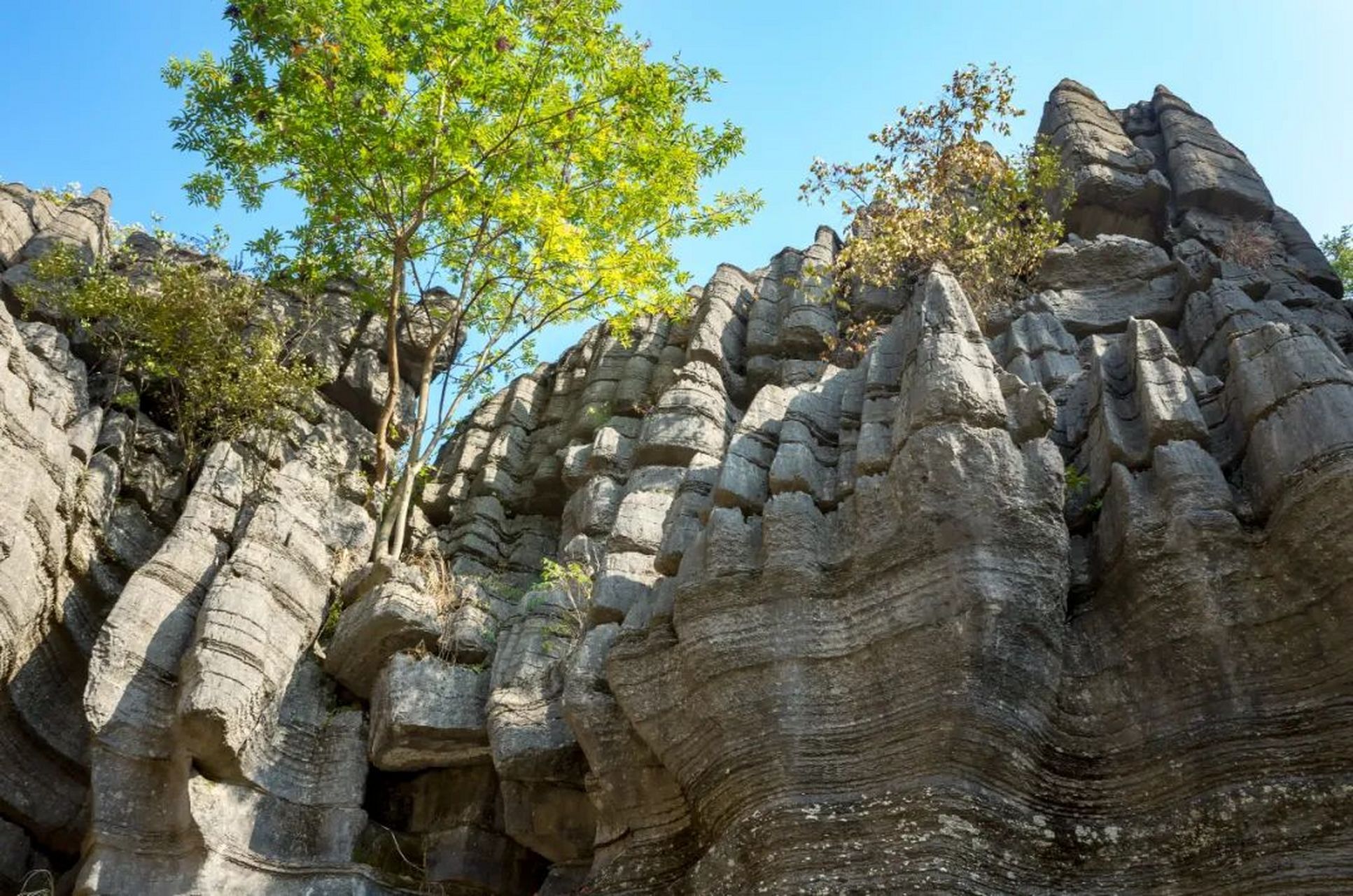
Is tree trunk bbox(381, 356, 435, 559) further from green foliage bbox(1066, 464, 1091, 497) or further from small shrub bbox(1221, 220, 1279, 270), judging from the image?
small shrub bbox(1221, 220, 1279, 270)

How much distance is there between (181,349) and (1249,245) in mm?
14493

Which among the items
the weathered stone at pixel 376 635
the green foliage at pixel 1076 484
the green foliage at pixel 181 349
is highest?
the green foliage at pixel 181 349

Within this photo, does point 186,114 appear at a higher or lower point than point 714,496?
higher

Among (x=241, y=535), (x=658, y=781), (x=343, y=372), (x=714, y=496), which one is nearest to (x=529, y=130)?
(x=343, y=372)

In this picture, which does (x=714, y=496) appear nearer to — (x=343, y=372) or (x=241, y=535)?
(x=241, y=535)

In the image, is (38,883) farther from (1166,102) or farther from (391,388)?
(1166,102)

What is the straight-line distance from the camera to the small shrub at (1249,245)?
60.0 feet

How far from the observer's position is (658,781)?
1029cm

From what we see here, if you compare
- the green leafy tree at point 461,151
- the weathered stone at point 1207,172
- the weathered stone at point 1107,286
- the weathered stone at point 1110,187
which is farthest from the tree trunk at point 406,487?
the weathered stone at point 1207,172

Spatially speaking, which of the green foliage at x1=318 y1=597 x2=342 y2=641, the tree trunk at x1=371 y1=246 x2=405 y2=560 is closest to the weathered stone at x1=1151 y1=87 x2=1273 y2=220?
the tree trunk at x1=371 y1=246 x2=405 y2=560

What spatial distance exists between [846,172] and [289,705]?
435 inches

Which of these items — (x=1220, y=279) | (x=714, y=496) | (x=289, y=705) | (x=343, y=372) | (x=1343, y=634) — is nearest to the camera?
(x=1343, y=634)

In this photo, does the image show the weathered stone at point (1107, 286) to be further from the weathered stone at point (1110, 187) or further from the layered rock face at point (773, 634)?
the weathered stone at point (1110, 187)

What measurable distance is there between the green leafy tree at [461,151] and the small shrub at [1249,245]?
7.03 m
